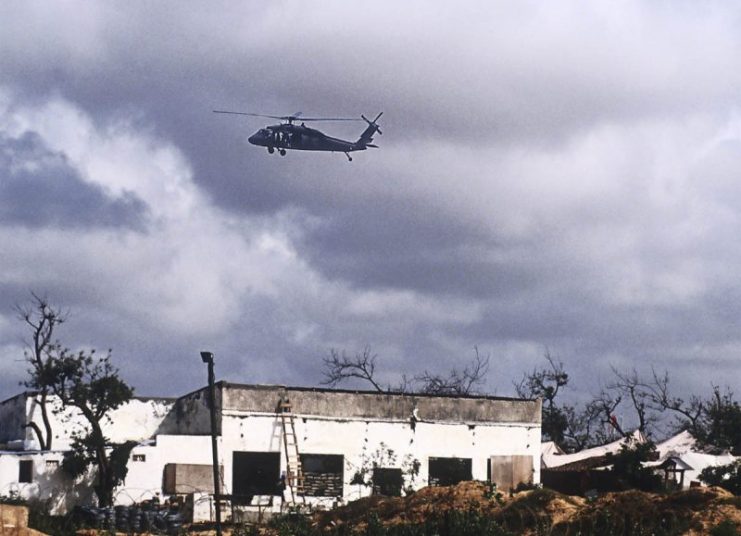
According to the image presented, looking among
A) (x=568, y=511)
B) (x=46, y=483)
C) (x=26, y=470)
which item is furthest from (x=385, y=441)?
(x=568, y=511)

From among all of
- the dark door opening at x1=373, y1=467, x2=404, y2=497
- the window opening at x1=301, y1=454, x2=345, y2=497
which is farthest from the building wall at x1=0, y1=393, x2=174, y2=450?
the dark door opening at x1=373, y1=467, x2=404, y2=497

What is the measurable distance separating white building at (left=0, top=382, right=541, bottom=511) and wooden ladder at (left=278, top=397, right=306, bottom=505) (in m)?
0.05

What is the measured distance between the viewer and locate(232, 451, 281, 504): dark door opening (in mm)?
46188

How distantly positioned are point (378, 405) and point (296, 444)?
397cm

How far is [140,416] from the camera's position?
50.0 meters

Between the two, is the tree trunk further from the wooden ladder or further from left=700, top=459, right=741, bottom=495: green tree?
left=700, top=459, right=741, bottom=495: green tree

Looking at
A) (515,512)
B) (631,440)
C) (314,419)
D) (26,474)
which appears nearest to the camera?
(515,512)

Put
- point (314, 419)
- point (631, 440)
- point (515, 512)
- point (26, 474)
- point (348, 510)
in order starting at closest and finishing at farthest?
1. point (515, 512)
2. point (348, 510)
3. point (26, 474)
4. point (314, 419)
5. point (631, 440)

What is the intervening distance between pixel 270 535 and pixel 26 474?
14.6 m

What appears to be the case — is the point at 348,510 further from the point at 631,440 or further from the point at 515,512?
the point at 631,440

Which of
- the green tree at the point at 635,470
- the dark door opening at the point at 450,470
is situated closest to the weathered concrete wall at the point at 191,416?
the dark door opening at the point at 450,470

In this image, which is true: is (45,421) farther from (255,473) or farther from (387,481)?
(387,481)

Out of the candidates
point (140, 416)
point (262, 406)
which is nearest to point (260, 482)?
point (262, 406)

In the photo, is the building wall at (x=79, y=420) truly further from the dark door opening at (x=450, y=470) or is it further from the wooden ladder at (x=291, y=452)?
the dark door opening at (x=450, y=470)
